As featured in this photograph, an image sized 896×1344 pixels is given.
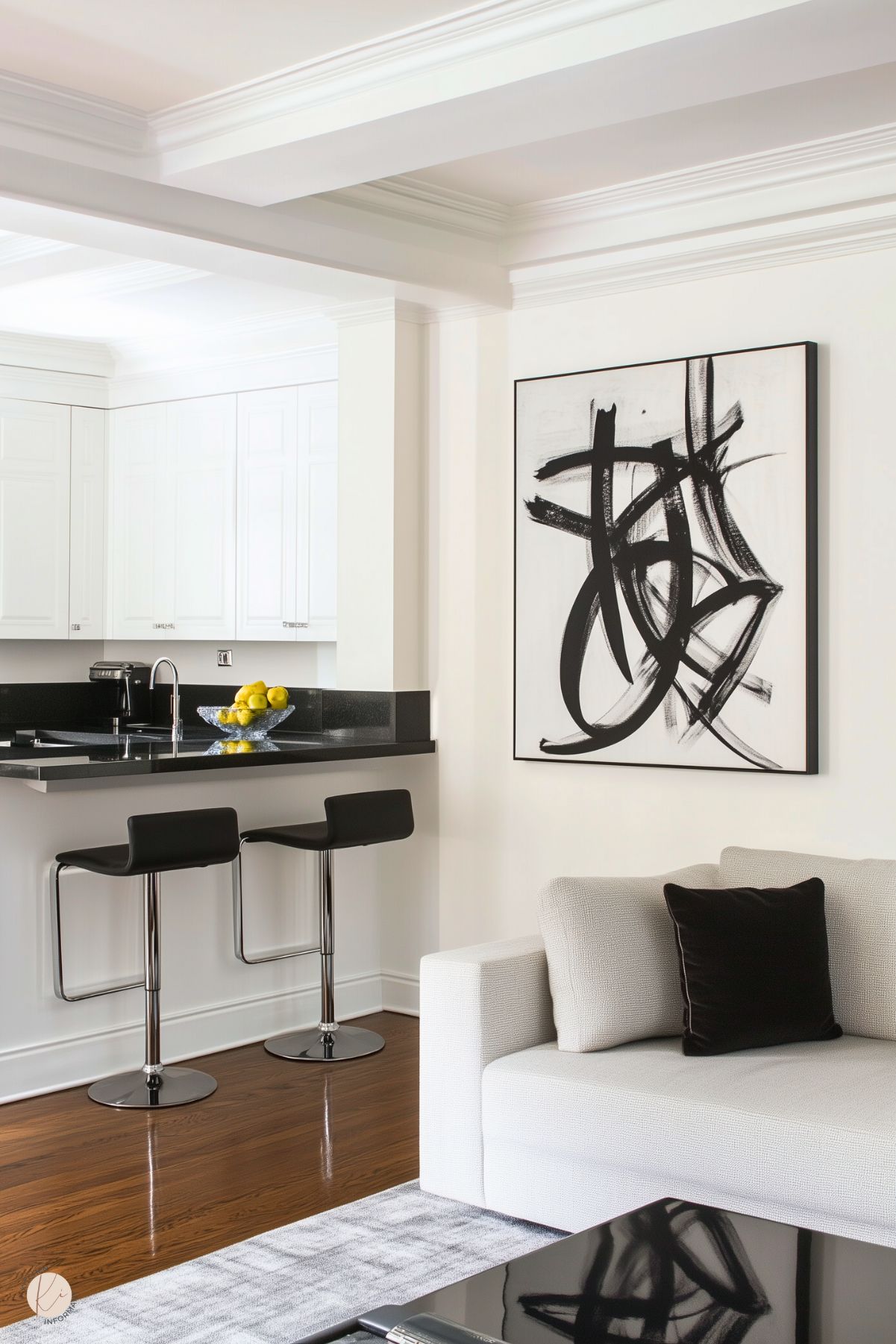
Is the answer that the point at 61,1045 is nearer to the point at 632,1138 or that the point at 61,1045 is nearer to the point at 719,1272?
the point at 632,1138

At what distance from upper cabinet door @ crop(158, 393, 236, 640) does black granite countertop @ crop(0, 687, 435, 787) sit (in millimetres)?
442

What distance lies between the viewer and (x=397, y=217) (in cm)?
446

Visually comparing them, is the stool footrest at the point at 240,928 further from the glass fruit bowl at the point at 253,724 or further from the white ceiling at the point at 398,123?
the white ceiling at the point at 398,123

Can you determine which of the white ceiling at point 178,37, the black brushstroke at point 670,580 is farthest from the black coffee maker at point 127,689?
the white ceiling at point 178,37

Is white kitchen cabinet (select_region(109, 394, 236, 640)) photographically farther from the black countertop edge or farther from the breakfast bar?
the black countertop edge

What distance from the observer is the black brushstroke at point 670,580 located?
168 inches

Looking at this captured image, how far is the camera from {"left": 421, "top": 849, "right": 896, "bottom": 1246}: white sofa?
2.73 meters

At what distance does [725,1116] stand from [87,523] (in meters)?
4.68

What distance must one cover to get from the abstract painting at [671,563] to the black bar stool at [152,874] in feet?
3.92

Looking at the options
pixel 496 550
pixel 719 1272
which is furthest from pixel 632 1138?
pixel 496 550

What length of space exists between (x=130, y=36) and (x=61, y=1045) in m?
2.84

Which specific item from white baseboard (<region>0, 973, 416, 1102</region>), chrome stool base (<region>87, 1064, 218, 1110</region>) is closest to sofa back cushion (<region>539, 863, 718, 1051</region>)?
chrome stool base (<region>87, 1064, 218, 1110</region>)

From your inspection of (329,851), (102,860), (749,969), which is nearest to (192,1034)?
(329,851)

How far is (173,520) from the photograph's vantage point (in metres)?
6.30
